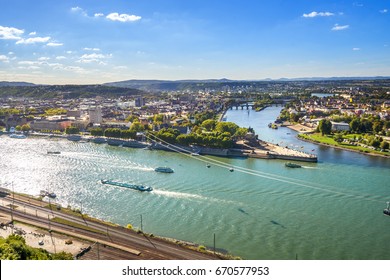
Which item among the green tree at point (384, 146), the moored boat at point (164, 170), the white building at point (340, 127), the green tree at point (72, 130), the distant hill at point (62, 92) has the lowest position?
the moored boat at point (164, 170)

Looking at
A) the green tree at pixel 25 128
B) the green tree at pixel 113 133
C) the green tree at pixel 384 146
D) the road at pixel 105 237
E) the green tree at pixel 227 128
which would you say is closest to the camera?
the road at pixel 105 237

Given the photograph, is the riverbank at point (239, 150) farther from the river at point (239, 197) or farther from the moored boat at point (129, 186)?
the moored boat at point (129, 186)

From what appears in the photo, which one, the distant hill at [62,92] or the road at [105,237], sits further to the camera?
the distant hill at [62,92]

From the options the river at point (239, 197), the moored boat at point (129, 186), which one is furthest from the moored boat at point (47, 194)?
the moored boat at point (129, 186)

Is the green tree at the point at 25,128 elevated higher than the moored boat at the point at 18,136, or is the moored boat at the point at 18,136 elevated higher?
the green tree at the point at 25,128

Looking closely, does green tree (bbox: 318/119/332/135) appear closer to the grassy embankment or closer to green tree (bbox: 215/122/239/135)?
the grassy embankment

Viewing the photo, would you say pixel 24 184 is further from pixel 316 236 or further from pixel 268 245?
pixel 316 236

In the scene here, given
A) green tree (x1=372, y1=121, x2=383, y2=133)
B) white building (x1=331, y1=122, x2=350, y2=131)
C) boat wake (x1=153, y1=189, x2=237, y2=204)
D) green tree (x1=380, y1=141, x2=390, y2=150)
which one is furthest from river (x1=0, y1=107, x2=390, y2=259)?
white building (x1=331, y1=122, x2=350, y2=131)
